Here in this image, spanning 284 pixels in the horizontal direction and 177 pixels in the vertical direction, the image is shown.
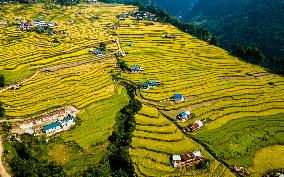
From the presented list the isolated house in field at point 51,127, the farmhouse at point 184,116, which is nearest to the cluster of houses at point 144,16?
the farmhouse at point 184,116

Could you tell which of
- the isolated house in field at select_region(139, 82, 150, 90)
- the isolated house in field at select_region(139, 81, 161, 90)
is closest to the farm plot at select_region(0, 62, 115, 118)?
the isolated house in field at select_region(139, 82, 150, 90)

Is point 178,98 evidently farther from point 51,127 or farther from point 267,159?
point 51,127

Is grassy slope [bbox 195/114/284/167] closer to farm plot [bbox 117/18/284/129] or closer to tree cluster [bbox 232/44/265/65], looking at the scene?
farm plot [bbox 117/18/284/129]

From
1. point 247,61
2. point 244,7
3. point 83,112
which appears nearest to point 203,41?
point 247,61

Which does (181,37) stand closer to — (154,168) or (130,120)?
(130,120)

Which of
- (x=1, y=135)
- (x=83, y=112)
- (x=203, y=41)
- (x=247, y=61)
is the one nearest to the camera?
(x=1, y=135)

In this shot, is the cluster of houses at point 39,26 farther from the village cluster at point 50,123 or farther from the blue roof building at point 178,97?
the blue roof building at point 178,97
